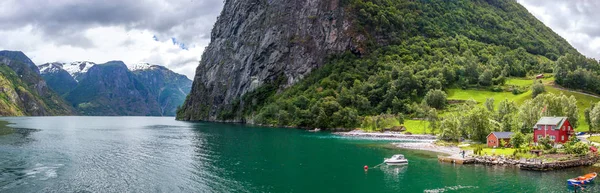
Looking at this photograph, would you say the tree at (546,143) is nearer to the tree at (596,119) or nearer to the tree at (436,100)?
the tree at (596,119)

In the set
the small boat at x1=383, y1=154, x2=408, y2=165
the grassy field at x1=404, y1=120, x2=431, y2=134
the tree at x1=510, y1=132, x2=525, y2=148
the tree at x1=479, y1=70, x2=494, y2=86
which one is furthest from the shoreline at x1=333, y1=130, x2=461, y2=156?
the tree at x1=479, y1=70, x2=494, y2=86

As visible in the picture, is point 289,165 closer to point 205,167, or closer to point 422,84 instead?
point 205,167

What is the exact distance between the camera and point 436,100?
570 feet

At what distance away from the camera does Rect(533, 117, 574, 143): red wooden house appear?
90.1m

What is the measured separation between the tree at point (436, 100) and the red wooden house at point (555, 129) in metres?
80.0

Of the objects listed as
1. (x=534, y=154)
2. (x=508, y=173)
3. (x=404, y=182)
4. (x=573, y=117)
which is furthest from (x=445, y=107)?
(x=404, y=182)

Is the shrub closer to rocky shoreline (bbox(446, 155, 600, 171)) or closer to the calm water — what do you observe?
rocky shoreline (bbox(446, 155, 600, 171))

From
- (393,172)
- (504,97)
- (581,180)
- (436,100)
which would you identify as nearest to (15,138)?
(393,172)

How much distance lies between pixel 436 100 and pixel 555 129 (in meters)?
83.8

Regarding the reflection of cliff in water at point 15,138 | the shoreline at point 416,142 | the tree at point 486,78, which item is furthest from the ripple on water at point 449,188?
the tree at point 486,78

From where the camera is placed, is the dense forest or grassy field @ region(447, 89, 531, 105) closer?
the dense forest

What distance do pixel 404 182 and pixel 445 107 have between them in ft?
389

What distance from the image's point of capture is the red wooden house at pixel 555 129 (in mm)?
90125

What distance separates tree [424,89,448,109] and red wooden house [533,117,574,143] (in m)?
80.0
